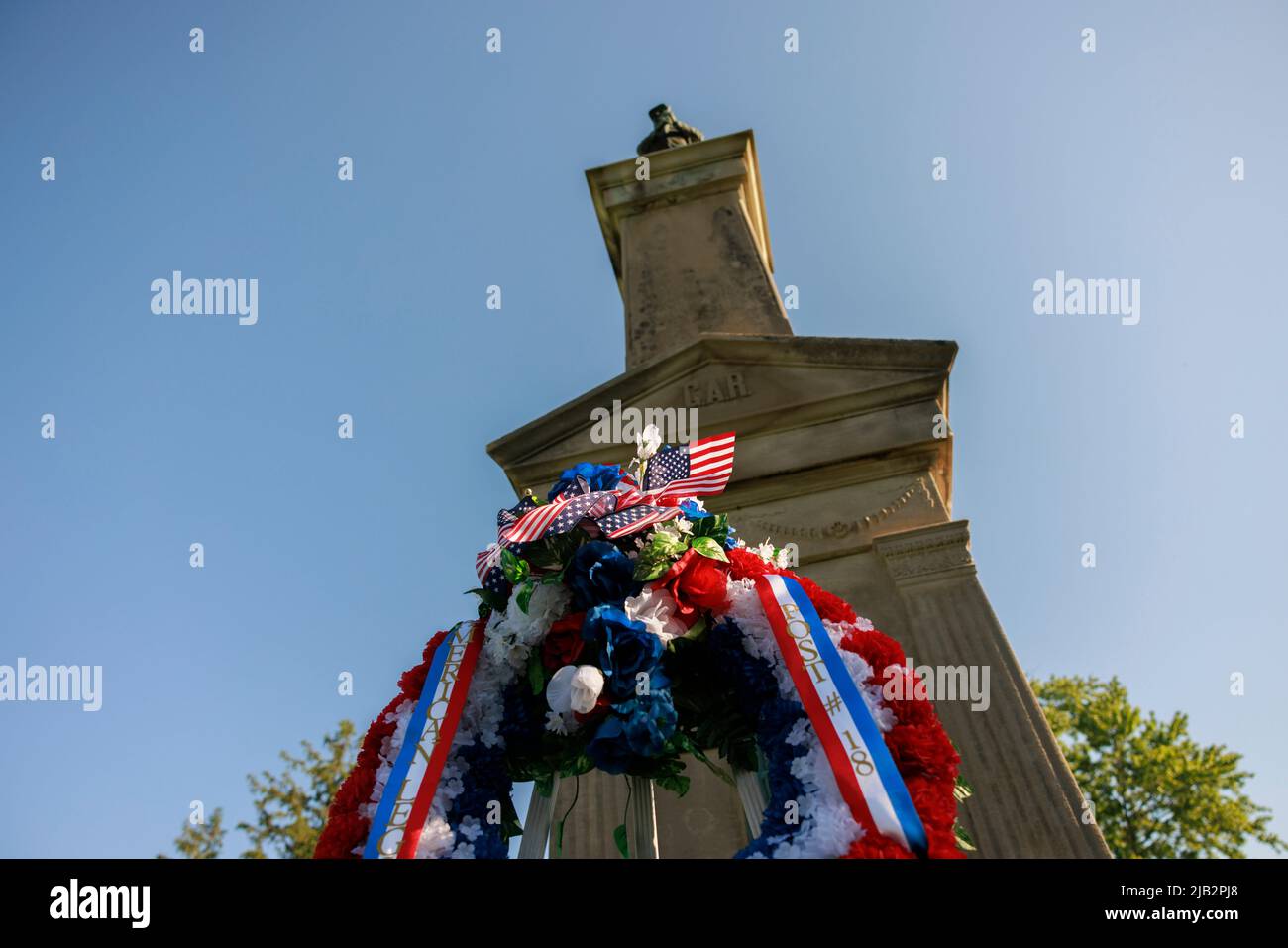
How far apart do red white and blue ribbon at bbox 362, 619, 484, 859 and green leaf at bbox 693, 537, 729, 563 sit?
3.43 ft

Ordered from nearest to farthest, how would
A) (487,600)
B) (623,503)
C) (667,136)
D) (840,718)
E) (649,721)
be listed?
(840,718) → (649,721) → (623,503) → (487,600) → (667,136)

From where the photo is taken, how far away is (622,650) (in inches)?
131

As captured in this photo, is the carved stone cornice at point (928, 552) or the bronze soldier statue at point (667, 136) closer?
the carved stone cornice at point (928, 552)

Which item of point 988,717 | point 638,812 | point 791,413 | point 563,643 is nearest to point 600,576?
point 563,643

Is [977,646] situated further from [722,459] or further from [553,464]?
[553,464]

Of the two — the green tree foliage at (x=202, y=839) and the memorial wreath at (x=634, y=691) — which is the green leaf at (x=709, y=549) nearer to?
the memorial wreath at (x=634, y=691)

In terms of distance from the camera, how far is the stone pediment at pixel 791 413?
6.97 metres

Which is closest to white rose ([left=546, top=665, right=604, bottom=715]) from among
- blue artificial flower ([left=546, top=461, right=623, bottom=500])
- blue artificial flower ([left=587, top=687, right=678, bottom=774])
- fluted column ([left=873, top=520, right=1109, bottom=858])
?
blue artificial flower ([left=587, top=687, right=678, bottom=774])

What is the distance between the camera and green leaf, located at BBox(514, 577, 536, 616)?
3597 mm

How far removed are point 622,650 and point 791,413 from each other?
4489 millimetres

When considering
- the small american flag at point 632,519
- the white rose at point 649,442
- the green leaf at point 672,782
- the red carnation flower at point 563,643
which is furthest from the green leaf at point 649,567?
the green leaf at point 672,782

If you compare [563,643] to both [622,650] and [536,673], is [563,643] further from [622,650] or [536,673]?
[622,650]

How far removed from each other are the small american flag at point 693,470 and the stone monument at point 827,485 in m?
1.52

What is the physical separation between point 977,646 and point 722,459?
2.62m
